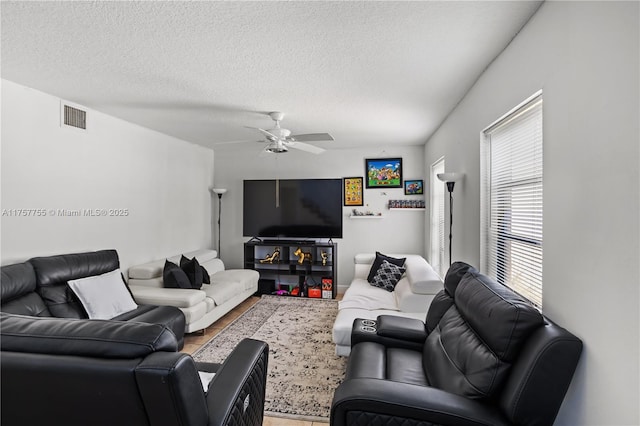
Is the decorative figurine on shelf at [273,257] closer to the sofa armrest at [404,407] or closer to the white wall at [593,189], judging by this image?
the sofa armrest at [404,407]

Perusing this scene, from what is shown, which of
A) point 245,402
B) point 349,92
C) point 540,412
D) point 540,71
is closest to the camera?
point 540,412

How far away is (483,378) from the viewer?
4.55 ft

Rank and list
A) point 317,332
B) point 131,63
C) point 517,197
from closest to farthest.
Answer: point 517,197, point 131,63, point 317,332

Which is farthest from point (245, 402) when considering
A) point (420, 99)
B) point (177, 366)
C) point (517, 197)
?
point (420, 99)

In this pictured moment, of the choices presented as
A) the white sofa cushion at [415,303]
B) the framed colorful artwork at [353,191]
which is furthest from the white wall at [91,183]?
the white sofa cushion at [415,303]

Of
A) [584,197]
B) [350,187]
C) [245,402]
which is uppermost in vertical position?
[350,187]

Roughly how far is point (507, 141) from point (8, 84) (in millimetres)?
3995

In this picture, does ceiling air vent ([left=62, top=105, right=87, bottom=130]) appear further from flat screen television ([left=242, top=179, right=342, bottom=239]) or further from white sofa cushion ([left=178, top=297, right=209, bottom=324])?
flat screen television ([left=242, top=179, right=342, bottom=239])

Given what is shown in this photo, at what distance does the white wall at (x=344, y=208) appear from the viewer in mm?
5344

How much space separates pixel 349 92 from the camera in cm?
286

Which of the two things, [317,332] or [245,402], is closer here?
[245,402]

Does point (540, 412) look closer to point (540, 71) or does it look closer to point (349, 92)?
point (540, 71)

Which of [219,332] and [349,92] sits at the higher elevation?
[349,92]

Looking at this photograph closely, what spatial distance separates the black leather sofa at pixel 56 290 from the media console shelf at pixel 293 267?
2281mm
